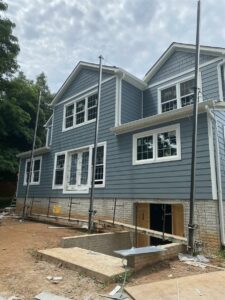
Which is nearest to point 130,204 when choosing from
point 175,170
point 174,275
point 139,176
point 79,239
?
point 139,176

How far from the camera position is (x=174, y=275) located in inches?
202

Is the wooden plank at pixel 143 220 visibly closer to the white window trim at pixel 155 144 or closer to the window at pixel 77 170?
the white window trim at pixel 155 144

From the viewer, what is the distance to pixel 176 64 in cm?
1256

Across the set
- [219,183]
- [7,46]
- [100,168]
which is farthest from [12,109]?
[219,183]

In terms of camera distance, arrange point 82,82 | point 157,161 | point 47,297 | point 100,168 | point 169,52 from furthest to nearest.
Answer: point 82,82 < point 169,52 < point 100,168 < point 157,161 < point 47,297

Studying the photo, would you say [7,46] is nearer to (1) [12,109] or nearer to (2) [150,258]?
(1) [12,109]

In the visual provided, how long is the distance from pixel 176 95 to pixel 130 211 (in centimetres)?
548

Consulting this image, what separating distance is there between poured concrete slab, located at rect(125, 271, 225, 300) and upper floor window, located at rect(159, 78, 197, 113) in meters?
7.87

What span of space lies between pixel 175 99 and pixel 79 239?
7376 millimetres

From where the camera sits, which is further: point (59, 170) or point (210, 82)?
point (59, 170)

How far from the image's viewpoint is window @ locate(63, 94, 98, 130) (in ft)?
44.9

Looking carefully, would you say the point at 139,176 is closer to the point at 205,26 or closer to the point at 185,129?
the point at 185,129

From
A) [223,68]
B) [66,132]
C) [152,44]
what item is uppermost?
[152,44]

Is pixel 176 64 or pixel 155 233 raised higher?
pixel 176 64
